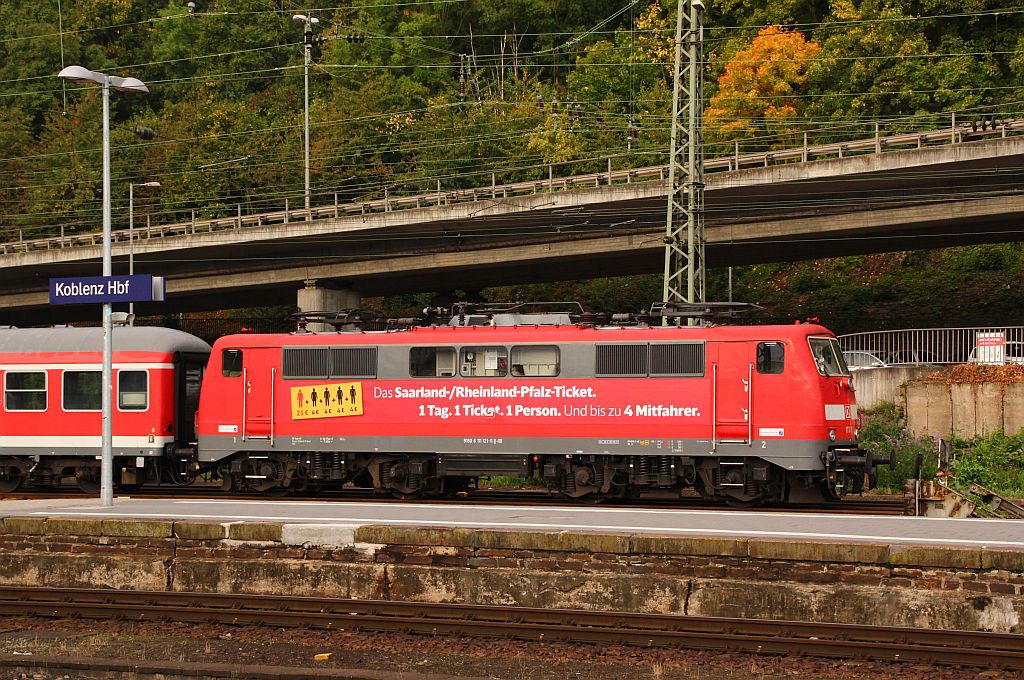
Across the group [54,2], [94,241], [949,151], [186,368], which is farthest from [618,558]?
[54,2]

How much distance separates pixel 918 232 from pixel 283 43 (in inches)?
2748

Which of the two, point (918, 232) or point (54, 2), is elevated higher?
point (54, 2)

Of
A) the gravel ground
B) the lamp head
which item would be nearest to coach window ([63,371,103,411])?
the lamp head

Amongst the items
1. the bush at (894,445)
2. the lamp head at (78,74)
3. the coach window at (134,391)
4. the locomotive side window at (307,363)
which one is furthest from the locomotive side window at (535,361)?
the lamp head at (78,74)

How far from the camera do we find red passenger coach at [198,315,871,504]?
71.8 feet

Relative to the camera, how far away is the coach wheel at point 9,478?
2683 centimetres

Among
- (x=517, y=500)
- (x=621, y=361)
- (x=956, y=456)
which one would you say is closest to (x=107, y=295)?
(x=517, y=500)

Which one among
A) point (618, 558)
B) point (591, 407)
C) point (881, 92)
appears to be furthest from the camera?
point (881, 92)

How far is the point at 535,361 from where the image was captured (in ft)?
76.5

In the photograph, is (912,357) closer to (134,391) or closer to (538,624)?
(134,391)

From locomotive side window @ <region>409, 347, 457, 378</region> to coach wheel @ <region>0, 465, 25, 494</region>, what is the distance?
33.9 feet

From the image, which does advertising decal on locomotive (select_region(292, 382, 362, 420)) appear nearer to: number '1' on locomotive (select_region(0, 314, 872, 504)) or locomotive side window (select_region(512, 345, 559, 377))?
number '1' on locomotive (select_region(0, 314, 872, 504))

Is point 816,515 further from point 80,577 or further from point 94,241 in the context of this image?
point 94,241

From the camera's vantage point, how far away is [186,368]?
87.1 feet
